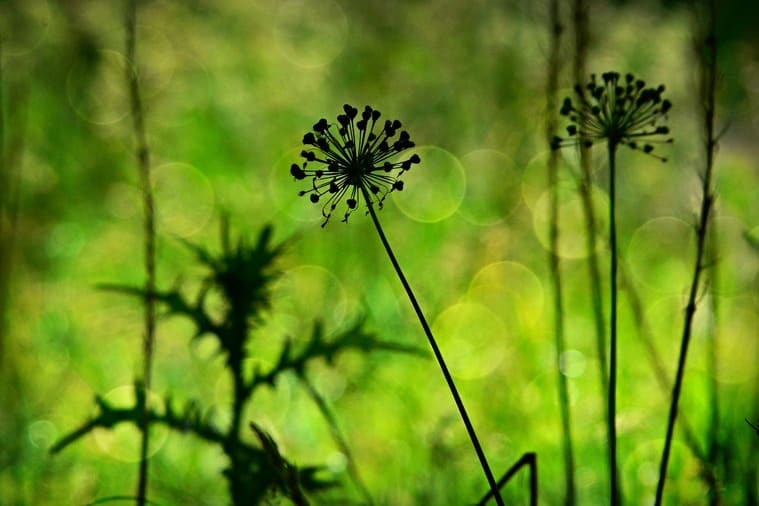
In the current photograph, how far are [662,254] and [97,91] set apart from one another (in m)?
2.59

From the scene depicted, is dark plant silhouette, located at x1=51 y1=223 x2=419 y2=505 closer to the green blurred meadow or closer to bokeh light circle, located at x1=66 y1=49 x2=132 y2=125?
the green blurred meadow

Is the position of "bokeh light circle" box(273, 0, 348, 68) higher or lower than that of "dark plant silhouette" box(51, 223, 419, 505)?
higher

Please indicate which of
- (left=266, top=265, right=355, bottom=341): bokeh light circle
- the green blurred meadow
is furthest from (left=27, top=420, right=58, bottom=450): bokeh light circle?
(left=266, top=265, right=355, bottom=341): bokeh light circle

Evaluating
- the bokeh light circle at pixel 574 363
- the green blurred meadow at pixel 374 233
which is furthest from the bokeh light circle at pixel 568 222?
the bokeh light circle at pixel 574 363

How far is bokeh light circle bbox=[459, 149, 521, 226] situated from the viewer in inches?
130

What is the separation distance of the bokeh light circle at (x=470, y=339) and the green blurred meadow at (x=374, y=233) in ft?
0.04

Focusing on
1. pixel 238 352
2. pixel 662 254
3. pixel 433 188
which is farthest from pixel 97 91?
pixel 238 352

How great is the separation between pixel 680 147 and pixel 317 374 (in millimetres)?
2023

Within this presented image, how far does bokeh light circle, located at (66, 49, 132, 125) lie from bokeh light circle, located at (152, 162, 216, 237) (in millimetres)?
319

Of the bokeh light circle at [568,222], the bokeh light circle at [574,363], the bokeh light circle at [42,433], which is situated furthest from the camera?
the bokeh light circle at [568,222]

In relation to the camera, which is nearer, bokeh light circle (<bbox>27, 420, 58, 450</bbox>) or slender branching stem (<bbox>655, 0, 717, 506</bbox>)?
slender branching stem (<bbox>655, 0, 717, 506</bbox>)

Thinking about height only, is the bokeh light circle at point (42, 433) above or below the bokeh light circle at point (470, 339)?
below

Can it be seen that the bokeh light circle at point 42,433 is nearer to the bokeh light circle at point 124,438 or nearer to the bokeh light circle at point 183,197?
the bokeh light circle at point 124,438

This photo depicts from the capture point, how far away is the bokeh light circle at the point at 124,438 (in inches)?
79.7
